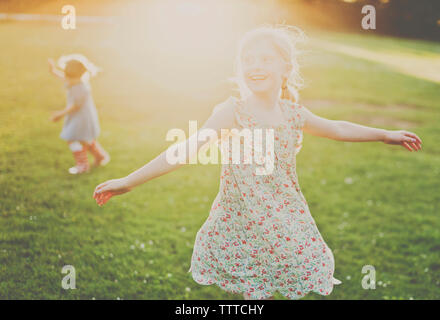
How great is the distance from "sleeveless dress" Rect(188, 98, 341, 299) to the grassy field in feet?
5.46

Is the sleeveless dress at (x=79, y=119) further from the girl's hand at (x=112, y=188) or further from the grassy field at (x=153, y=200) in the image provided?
the girl's hand at (x=112, y=188)

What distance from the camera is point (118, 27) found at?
16.3m

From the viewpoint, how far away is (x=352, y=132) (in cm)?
272

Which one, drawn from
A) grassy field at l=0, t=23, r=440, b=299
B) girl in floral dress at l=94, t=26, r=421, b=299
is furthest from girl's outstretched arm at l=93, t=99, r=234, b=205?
grassy field at l=0, t=23, r=440, b=299

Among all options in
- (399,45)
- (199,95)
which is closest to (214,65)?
(199,95)

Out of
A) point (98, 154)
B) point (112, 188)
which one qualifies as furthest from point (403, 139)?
point (98, 154)

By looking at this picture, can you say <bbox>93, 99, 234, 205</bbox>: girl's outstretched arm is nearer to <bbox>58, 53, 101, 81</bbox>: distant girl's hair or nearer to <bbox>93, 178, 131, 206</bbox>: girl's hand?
<bbox>93, 178, 131, 206</bbox>: girl's hand

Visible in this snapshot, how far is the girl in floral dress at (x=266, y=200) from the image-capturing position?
8.30ft

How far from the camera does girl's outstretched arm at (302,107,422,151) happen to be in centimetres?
270

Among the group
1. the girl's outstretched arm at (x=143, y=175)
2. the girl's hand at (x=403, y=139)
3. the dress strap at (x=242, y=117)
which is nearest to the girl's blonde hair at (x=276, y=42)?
the dress strap at (x=242, y=117)

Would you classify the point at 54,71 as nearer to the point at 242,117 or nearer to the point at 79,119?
the point at 79,119

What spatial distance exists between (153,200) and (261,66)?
3831 millimetres

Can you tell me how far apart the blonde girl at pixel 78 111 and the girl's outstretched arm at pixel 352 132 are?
442 centimetres
